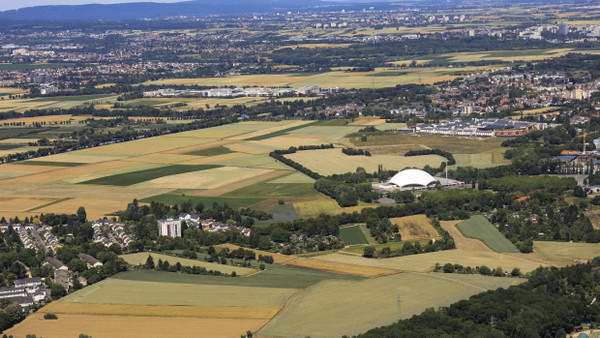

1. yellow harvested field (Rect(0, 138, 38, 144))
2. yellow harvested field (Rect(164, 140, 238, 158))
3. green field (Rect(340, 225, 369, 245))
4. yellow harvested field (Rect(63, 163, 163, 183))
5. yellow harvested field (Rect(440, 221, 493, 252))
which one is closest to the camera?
yellow harvested field (Rect(440, 221, 493, 252))

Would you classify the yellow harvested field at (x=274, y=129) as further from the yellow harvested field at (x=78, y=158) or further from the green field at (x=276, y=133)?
the yellow harvested field at (x=78, y=158)

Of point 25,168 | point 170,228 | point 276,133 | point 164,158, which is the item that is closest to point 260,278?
point 170,228

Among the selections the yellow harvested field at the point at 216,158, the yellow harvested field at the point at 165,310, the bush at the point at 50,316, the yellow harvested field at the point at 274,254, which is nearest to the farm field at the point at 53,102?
the yellow harvested field at the point at 216,158

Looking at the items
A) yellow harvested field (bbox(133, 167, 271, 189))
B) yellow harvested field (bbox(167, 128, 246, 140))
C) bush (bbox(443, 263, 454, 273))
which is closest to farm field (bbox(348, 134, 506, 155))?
yellow harvested field (bbox(133, 167, 271, 189))

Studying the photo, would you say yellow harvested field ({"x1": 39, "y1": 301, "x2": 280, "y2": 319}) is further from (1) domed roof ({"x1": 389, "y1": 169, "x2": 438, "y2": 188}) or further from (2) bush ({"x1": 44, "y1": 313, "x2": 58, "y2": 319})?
(1) domed roof ({"x1": 389, "y1": 169, "x2": 438, "y2": 188})

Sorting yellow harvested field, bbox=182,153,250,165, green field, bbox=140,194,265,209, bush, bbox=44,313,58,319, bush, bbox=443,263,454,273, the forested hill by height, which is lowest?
yellow harvested field, bbox=182,153,250,165

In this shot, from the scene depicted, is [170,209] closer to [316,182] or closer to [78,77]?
[316,182]

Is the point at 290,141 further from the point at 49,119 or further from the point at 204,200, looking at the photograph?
the point at 49,119

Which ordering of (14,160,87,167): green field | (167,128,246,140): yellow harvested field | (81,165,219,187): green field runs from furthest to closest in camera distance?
1. (167,128,246,140): yellow harvested field
2. (14,160,87,167): green field
3. (81,165,219,187): green field
